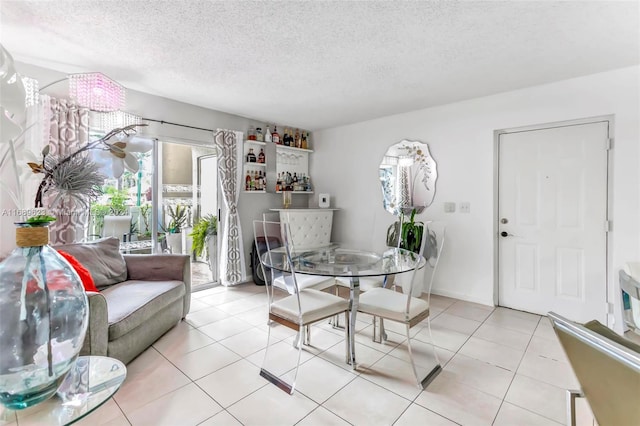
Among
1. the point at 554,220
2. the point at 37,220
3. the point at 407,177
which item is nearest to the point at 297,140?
the point at 407,177

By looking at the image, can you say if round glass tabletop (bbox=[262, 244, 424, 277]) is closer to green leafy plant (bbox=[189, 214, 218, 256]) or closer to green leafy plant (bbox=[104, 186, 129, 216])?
green leafy plant (bbox=[189, 214, 218, 256])

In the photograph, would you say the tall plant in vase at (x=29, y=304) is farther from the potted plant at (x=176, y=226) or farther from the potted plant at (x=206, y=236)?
the potted plant at (x=206, y=236)

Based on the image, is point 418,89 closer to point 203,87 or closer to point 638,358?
point 203,87

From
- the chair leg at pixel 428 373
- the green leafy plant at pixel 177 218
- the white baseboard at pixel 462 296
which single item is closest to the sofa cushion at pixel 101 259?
the green leafy plant at pixel 177 218

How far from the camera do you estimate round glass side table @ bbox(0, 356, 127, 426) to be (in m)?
0.87

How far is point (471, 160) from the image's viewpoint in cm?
344

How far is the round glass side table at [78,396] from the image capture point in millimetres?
867

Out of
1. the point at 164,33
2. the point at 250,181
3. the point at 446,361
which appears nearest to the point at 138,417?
the point at 446,361

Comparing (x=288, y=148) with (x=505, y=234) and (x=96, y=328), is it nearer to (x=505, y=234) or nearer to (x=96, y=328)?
(x=505, y=234)

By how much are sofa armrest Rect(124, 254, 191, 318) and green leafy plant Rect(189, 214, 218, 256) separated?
3.52 ft

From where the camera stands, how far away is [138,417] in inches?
Result: 64.1

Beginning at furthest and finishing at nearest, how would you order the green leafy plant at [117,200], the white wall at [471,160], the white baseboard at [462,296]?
the white baseboard at [462,296] < the green leafy plant at [117,200] < the white wall at [471,160]

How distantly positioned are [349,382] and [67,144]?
3.20 meters

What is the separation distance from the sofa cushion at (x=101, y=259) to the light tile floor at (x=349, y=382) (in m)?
0.72
